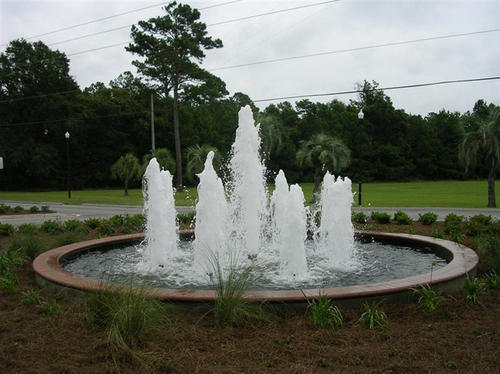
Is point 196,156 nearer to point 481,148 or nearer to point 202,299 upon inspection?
point 481,148

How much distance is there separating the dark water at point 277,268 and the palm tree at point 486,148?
676 inches

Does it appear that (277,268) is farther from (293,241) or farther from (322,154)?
(322,154)

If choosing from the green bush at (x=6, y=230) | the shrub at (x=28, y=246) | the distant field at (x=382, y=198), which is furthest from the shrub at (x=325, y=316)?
the distant field at (x=382, y=198)

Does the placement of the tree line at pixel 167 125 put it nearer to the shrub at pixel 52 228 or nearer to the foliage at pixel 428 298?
the shrub at pixel 52 228

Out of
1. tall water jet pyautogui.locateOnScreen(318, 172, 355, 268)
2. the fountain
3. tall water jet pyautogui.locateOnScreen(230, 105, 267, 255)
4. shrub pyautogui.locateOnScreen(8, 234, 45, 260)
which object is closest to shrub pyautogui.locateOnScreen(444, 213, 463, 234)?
the fountain

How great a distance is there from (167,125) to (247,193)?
48.0 meters

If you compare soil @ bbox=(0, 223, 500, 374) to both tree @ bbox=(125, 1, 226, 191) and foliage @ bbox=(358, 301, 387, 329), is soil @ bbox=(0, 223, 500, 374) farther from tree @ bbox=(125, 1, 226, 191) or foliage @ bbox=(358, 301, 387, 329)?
tree @ bbox=(125, 1, 226, 191)

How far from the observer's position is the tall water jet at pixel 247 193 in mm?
11438

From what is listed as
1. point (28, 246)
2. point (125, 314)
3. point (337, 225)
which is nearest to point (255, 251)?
point (337, 225)

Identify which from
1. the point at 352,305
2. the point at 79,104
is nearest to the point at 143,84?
the point at 79,104

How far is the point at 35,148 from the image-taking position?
173 ft

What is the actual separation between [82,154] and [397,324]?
58.0 meters

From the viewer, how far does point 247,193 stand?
1189 centimetres

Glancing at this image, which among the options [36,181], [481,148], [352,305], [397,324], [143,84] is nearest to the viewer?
[397,324]
